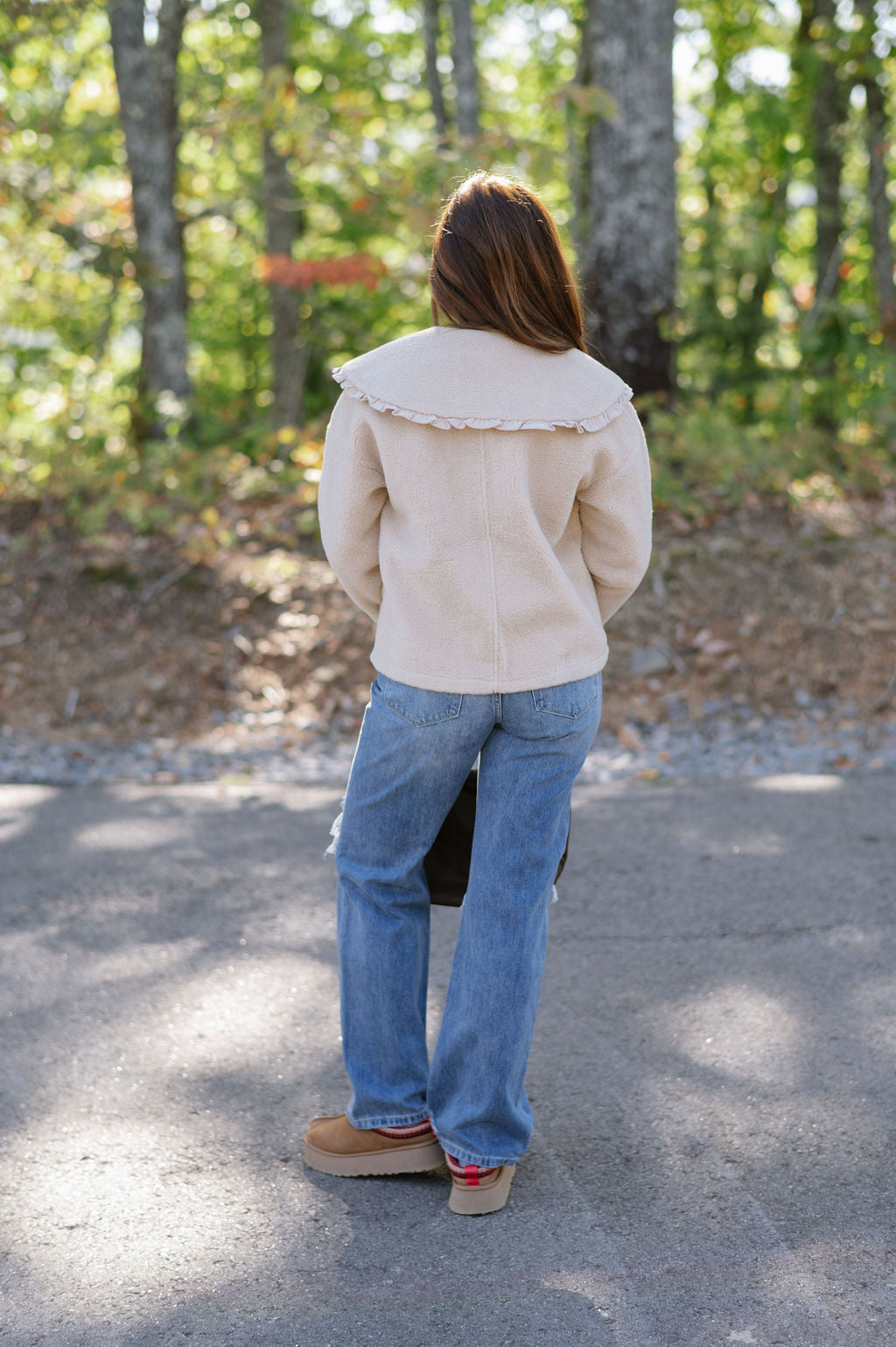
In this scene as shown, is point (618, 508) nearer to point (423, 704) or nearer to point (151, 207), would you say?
point (423, 704)

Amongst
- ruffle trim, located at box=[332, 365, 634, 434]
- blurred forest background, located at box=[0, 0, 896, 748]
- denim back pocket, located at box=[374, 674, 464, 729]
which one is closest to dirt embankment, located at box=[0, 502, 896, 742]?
blurred forest background, located at box=[0, 0, 896, 748]

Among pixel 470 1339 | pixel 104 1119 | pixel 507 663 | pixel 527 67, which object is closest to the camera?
pixel 470 1339

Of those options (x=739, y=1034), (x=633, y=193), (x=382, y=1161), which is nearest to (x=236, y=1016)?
(x=382, y=1161)

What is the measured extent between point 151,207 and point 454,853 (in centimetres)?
819

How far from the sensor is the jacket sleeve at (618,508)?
2281 millimetres

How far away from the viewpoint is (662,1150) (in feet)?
8.62

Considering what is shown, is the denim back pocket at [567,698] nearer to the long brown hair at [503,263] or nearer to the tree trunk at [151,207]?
the long brown hair at [503,263]

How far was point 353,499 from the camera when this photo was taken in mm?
2330

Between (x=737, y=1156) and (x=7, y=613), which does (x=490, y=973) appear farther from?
(x=7, y=613)

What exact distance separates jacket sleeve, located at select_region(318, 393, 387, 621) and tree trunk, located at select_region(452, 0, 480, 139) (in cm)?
861

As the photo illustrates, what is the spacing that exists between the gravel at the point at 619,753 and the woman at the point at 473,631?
2788 millimetres

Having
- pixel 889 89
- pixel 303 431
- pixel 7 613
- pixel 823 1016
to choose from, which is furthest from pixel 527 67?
pixel 823 1016

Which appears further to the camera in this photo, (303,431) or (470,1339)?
(303,431)

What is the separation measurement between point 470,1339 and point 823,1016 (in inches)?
58.2
